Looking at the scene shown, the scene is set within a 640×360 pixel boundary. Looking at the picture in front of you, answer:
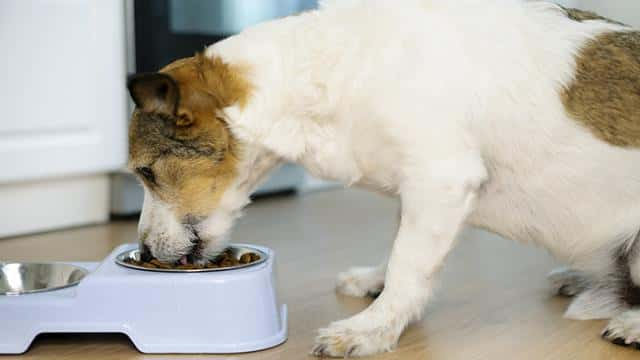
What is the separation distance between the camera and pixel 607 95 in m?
1.81

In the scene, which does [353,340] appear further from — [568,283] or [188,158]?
[568,283]

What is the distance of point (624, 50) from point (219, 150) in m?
0.83

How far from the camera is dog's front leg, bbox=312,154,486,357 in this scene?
5.62ft

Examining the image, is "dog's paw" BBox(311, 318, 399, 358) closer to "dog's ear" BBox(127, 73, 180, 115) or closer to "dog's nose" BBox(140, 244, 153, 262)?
"dog's nose" BBox(140, 244, 153, 262)

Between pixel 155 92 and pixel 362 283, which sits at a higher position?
pixel 155 92

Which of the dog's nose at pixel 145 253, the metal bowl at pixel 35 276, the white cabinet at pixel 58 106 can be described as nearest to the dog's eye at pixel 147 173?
the dog's nose at pixel 145 253

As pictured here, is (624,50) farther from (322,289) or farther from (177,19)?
(177,19)

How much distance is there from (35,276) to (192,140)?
1.58 ft

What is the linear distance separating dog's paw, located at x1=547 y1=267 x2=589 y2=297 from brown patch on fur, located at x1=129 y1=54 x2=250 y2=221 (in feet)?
2.80

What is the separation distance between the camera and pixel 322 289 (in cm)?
219

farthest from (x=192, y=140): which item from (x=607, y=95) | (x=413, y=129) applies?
(x=607, y=95)

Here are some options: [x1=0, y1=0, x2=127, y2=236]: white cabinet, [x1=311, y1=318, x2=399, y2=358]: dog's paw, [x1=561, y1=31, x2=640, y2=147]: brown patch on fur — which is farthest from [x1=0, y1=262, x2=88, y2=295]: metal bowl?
[x1=561, y1=31, x2=640, y2=147]: brown patch on fur

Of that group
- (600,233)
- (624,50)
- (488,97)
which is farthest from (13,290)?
(624,50)

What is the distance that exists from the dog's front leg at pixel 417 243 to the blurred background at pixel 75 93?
124 centimetres
